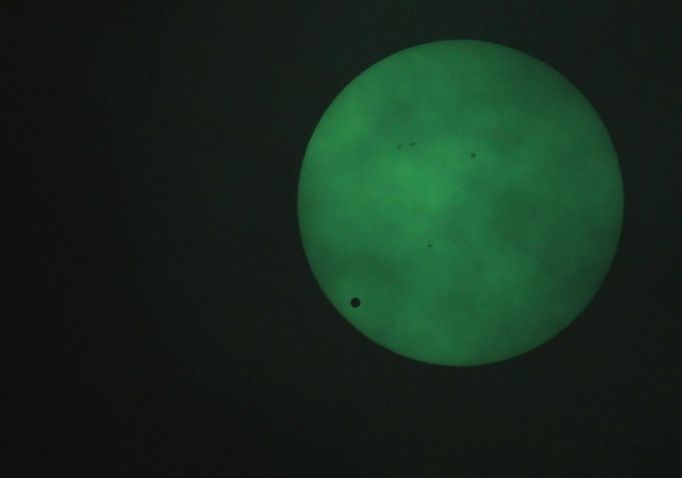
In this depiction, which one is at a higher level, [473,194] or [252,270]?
[473,194]

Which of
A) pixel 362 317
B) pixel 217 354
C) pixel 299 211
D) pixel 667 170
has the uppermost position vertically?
pixel 667 170

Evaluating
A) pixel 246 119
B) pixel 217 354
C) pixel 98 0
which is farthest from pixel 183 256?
pixel 98 0

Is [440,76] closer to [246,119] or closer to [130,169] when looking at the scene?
[246,119]
